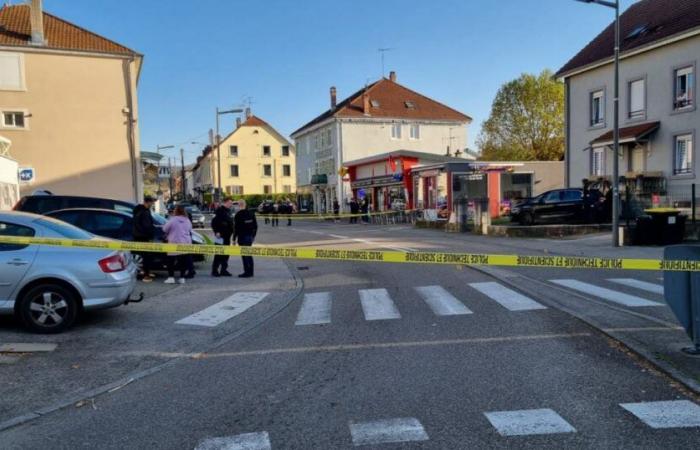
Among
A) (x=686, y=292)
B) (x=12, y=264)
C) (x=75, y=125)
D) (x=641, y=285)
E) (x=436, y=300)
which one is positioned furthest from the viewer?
(x=75, y=125)

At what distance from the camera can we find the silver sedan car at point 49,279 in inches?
294

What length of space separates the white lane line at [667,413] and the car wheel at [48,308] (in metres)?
6.55

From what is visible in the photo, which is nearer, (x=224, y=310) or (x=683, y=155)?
(x=224, y=310)

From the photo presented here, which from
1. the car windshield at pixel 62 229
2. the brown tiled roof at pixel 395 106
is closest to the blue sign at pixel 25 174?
the car windshield at pixel 62 229

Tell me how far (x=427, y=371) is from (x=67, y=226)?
5.47 m

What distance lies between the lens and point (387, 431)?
14.3 ft

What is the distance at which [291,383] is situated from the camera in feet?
18.2

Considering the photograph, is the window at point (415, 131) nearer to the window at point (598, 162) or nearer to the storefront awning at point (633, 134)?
the window at point (598, 162)

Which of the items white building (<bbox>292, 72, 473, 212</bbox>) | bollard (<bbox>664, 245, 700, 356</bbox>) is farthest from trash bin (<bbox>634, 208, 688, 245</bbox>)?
white building (<bbox>292, 72, 473, 212</bbox>)

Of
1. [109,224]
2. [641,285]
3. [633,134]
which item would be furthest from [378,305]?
[633,134]

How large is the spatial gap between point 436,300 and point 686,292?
4.31m

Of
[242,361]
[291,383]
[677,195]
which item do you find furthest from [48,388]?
[677,195]

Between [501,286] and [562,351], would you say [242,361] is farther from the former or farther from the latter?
[501,286]

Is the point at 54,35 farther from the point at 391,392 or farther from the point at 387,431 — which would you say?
the point at 387,431
